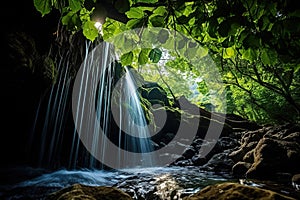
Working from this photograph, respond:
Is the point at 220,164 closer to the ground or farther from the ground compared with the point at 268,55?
closer to the ground

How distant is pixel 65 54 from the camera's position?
6.44m

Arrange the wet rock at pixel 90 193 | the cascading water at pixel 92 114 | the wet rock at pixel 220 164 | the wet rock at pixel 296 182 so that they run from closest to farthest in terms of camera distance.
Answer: the wet rock at pixel 90 193 < the wet rock at pixel 296 182 < the cascading water at pixel 92 114 < the wet rock at pixel 220 164

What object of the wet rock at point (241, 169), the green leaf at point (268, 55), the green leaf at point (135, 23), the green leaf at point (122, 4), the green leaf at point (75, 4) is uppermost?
the green leaf at point (75, 4)

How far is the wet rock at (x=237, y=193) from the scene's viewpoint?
2.05 meters

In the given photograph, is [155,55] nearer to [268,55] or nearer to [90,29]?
[90,29]

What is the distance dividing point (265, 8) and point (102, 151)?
900 cm

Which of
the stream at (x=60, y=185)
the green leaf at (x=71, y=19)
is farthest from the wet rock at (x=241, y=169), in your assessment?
the green leaf at (x=71, y=19)

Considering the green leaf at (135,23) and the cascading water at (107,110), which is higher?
the cascading water at (107,110)

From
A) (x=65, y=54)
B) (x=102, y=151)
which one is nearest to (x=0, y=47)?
(x=65, y=54)

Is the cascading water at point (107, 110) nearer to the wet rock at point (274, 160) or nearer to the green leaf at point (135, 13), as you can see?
the wet rock at point (274, 160)

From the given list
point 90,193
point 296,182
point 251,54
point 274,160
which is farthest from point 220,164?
point 251,54

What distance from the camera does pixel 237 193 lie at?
7.14 ft

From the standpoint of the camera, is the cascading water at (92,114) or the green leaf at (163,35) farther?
the cascading water at (92,114)

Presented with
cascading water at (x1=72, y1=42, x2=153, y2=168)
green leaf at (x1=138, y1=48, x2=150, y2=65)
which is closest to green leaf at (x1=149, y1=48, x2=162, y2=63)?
green leaf at (x1=138, y1=48, x2=150, y2=65)
